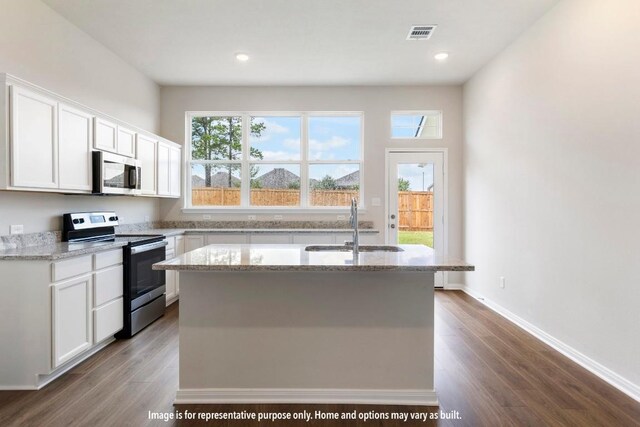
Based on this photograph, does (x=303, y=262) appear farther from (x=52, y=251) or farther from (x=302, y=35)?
(x=302, y=35)

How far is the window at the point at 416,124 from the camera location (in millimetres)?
5070

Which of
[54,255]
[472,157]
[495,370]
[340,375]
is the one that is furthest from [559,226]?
[54,255]

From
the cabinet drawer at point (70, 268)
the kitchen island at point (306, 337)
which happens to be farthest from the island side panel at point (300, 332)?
the cabinet drawer at point (70, 268)

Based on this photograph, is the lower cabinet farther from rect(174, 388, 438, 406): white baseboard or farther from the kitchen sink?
the kitchen sink

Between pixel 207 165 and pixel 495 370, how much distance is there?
4457mm

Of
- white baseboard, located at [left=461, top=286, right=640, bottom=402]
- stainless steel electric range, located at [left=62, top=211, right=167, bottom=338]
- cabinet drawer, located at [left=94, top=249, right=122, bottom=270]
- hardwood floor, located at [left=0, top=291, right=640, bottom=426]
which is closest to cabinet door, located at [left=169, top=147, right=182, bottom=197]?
stainless steel electric range, located at [left=62, top=211, right=167, bottom=338]

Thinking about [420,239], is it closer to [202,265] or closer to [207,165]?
[207,165]

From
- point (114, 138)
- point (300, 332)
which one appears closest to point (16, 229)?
point (114, 138)

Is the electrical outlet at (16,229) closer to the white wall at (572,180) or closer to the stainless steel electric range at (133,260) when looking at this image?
the stainless steel electric range at (133,260)

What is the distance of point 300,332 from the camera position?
212 centimetres

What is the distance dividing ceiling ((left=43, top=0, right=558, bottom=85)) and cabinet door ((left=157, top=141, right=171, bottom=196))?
104 cm

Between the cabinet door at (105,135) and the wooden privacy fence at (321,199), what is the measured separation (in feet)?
6.02

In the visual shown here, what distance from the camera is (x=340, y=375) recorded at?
83.7 inches

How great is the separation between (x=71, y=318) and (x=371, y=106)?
14.2 ft
